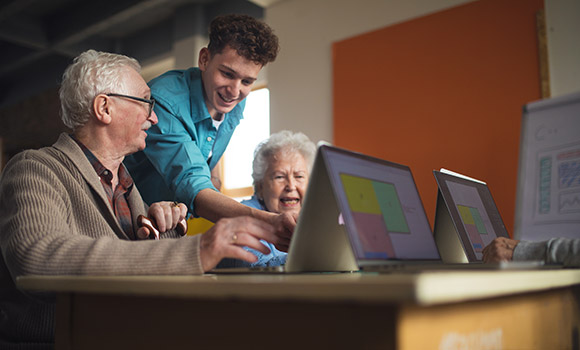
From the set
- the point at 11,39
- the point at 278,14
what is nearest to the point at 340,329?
the point at 278,14

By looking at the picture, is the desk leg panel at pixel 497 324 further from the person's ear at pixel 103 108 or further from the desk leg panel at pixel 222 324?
the person's ear at pixel 103 108

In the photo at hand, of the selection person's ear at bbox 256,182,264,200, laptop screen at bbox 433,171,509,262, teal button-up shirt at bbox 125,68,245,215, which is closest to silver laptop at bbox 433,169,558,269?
laptop screen at bbox 433,171,509,262

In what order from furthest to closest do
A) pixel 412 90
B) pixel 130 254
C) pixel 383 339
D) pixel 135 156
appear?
pixel 412 90 → pixel 135 156 → pixel 130 254 → pixel 383 339

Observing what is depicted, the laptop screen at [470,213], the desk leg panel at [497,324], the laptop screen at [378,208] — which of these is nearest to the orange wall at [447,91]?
the laptop screen at [470,213]

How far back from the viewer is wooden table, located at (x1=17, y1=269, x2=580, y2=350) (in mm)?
622

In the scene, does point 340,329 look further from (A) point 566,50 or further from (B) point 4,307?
(A) point 566,50

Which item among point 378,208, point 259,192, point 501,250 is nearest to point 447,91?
point 259,192

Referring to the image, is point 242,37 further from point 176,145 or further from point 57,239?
point 57,239

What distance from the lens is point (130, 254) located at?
991mm

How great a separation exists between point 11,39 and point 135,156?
5196mm

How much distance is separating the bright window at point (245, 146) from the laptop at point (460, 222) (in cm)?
377

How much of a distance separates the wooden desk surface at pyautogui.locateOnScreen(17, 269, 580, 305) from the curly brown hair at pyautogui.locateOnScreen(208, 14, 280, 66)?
5.42 feet

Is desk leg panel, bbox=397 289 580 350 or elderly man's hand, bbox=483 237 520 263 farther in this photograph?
elderly man's hand, bbox=483 237 520 263

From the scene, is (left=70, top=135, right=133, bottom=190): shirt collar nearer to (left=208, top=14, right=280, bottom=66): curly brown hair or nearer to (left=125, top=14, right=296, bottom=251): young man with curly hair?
(left=125, top=14, right=296, bottom=251): young man with curly hair
